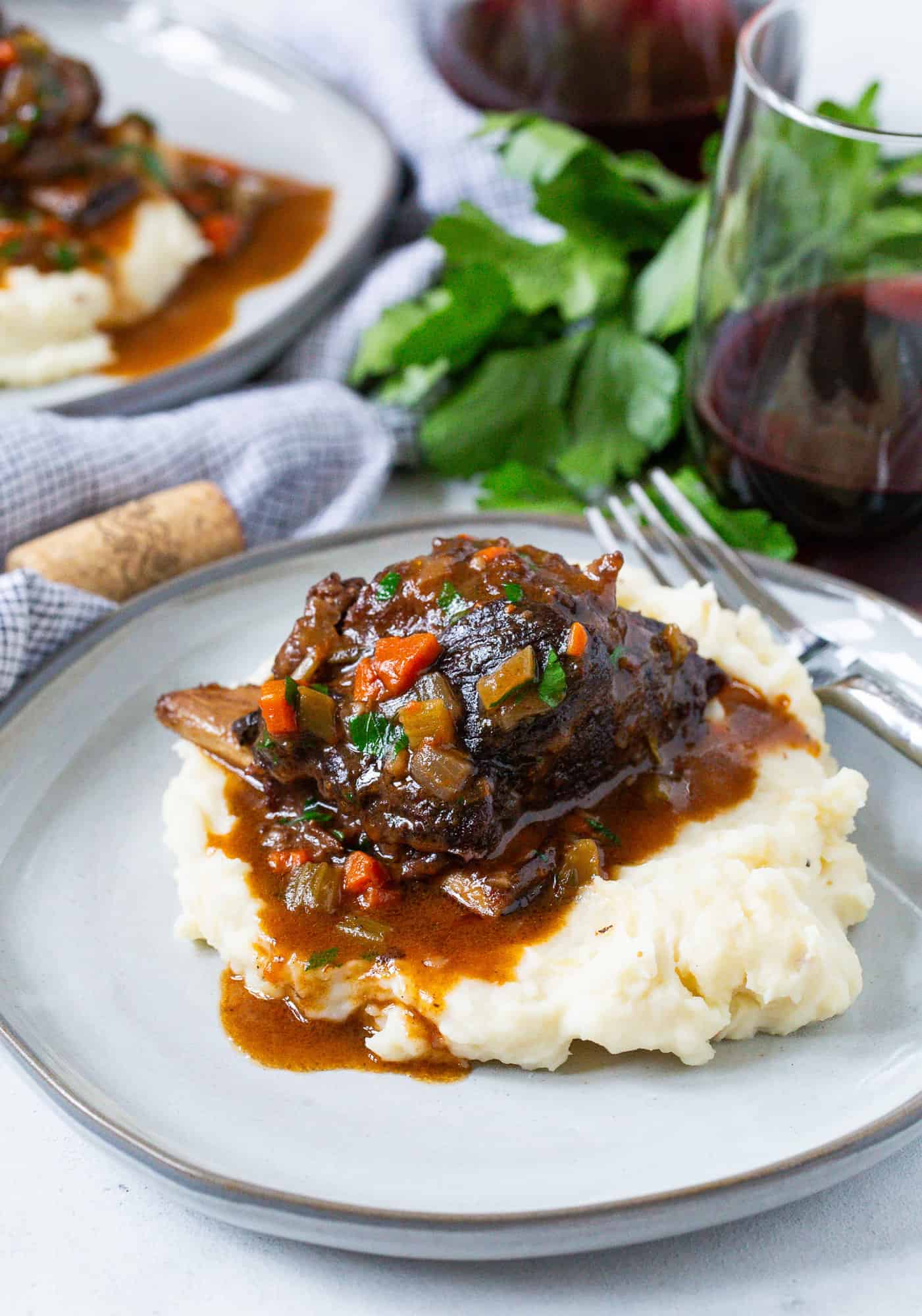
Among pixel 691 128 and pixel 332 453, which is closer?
pixel 332 453

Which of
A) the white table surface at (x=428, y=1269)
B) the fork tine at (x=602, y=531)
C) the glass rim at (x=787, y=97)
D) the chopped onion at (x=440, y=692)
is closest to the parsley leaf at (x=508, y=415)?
the fork tine at (x=602, y=531)

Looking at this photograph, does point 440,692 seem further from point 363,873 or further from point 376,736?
point 363,873

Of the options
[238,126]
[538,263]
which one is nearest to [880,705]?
[538,263]

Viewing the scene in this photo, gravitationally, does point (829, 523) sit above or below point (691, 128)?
below

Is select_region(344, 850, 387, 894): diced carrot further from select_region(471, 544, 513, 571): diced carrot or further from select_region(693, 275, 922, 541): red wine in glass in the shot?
select_region(693, 275, 922, 541): red wine in glass

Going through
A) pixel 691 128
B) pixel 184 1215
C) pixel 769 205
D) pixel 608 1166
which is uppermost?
pixel 769 205

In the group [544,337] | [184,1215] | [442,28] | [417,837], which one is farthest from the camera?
[442,28]

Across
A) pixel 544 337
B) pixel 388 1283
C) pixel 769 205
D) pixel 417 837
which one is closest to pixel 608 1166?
pixel 388 1283

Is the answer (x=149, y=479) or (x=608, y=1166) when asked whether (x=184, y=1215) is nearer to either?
(x=608, y=1166)
